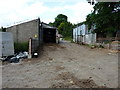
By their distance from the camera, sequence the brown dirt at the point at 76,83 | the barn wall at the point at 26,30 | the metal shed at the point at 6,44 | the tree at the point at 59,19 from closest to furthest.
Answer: the brown dirt at the point at 76,83
the metal shed at the point at 6,44
the barn wall at the point at 26,30
the tree at the point at 59,19

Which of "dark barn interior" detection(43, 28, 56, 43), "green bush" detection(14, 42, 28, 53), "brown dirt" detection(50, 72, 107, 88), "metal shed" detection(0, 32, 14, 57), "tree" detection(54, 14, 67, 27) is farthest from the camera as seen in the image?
"tree" detection(54, 14, 67, 27)

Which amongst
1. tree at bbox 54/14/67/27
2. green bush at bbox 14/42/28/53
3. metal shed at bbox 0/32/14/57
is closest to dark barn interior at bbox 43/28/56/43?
green bush at bbox 14/42/28/53

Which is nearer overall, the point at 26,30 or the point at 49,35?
the point at 26,30

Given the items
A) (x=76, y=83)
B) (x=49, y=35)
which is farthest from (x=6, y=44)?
(x=49, y=35)

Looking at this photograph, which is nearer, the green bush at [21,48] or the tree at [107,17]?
the green bush at [21,48]

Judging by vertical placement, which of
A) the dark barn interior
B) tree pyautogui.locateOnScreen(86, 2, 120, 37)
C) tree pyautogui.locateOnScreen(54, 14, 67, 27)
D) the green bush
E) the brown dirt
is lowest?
the brown dirt

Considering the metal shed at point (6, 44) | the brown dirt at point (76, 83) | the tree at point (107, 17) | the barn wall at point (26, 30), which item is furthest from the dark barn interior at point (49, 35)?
the brown dirt at point (76, 83)

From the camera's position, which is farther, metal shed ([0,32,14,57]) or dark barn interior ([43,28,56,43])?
dark barn interior ([43,28,56,43])

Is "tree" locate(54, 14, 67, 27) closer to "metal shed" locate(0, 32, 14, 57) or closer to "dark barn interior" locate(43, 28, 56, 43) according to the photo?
"dark barn interior" locate(43, 28, 56, 43)

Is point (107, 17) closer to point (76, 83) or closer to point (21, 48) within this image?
point (21, 48)

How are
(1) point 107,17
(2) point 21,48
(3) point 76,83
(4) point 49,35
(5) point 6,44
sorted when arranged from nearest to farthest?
1. (3) point 76,83
2. (5) point 6,44
3. (2) point 21,48
4. (1) point 107,17
5. (4) point 49,35

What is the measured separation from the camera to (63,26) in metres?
57.2

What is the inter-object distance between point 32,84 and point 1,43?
294 inches

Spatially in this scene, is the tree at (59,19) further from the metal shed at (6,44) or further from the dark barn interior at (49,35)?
the metal shed at (6,44)
